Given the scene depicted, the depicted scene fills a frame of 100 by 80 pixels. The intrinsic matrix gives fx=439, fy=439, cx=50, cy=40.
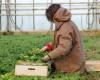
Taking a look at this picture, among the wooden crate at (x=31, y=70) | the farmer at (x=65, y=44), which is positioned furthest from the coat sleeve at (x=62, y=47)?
the wooden crate at (x=31, y=70)

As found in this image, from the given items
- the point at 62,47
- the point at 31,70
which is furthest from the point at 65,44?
the point at 31,70

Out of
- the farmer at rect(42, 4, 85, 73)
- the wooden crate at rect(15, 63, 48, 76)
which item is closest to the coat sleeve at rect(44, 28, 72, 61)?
the farmer at rect(42, 4, 85, 73)

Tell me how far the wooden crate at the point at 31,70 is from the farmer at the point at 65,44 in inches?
8.1

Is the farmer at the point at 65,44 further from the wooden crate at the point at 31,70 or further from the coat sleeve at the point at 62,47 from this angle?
the wooden crate at the point at 31,70

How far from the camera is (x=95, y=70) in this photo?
8828mm

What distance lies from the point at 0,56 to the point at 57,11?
3828mm

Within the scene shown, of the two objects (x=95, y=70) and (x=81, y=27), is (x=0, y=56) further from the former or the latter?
(x=81, y=27)

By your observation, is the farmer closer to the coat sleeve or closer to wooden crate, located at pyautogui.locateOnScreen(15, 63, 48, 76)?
the coat sleeve

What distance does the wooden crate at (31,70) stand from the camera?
7894 mm

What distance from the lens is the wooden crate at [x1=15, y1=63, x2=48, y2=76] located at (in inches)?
311

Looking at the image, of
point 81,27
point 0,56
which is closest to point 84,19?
point 81,27

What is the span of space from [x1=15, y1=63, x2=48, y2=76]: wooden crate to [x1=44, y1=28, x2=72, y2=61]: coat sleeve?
9.6 inches

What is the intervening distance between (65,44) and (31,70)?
78cm

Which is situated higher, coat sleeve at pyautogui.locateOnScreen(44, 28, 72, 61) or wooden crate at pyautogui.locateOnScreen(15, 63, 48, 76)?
coat sleeve at pyautogui.locateOnScreen(44, 28, 72, 61)
